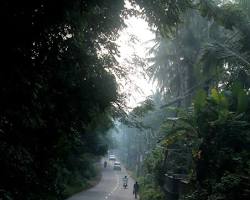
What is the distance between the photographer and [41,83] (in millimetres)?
7832

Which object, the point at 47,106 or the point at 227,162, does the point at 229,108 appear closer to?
the point at 227,162

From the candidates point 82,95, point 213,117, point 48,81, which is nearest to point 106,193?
point 213,117

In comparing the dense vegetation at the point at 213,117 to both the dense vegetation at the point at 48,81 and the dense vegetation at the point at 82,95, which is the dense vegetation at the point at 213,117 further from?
the dense vegetation at the point at 48,81

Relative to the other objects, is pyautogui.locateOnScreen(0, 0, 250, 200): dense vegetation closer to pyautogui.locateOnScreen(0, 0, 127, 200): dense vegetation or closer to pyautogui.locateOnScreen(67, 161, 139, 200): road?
pyautogui.locateOnScreen(0, 0, 127, 200): dense vegetation

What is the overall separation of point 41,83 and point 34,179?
2443 millimetres

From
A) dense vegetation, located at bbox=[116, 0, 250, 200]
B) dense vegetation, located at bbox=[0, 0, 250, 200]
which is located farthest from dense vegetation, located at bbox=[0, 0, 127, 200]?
dense vegetation, located at bbox=[116, 0, 250, 200]

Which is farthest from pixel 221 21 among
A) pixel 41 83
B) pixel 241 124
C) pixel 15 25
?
pixel 241 124

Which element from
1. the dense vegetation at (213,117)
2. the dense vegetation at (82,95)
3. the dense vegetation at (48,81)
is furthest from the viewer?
the dense vegetation at (213,117)

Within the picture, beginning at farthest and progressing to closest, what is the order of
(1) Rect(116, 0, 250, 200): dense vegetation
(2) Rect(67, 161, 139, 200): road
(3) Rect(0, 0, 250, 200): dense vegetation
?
(2) Rect(67, 161, 139, 200): road
(1) Rect(116, 0, 250, 200): dense vegetation
(3) Rect(0, 0, 250, 200): dense vegetation

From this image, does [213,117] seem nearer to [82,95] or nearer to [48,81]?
[82,95]

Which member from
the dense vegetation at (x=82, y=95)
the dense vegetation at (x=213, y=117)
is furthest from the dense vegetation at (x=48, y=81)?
the dense vegetation at (x=213, y=117)

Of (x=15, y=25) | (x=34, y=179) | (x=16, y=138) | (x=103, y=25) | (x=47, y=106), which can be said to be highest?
(x=103, y=25)

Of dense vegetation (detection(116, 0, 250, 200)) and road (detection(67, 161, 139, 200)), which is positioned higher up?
dense vegetation (detection(116, 0, 250, 200))

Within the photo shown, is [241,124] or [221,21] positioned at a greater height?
[221,21]
